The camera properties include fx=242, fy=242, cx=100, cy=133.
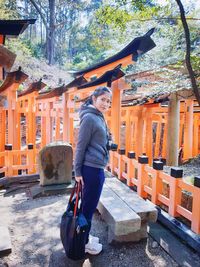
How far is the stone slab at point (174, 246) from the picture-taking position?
2674 mm

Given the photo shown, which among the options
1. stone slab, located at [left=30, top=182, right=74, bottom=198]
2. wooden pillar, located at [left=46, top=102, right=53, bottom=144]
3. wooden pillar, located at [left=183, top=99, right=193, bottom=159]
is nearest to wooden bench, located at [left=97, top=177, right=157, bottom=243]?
stone slab, located at [left=30, top=182, right=74, bottom=198]

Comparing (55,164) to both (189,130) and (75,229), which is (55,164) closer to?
(75,229)

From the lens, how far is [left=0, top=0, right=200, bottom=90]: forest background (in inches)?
171

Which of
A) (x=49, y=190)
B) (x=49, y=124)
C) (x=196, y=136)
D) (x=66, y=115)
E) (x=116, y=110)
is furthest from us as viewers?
(x=196, y=136)

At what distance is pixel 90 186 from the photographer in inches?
100

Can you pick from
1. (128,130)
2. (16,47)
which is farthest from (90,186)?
(16,47)

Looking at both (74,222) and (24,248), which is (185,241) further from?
(24,248)

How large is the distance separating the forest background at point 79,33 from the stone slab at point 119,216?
2.56 m

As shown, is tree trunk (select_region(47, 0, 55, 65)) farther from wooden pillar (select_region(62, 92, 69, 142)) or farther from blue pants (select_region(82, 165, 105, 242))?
blue pants (select_region(82, 165, 105, 242))

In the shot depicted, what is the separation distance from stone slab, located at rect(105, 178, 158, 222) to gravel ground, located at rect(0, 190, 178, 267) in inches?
13.8

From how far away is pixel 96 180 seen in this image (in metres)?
2.55

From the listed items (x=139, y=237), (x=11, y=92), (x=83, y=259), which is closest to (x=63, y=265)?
(x=83, y=259)

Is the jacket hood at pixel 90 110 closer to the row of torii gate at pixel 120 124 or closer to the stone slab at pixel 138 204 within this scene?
the stone slab at pixel 138 204

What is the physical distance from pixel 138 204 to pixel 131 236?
0.40 meters
